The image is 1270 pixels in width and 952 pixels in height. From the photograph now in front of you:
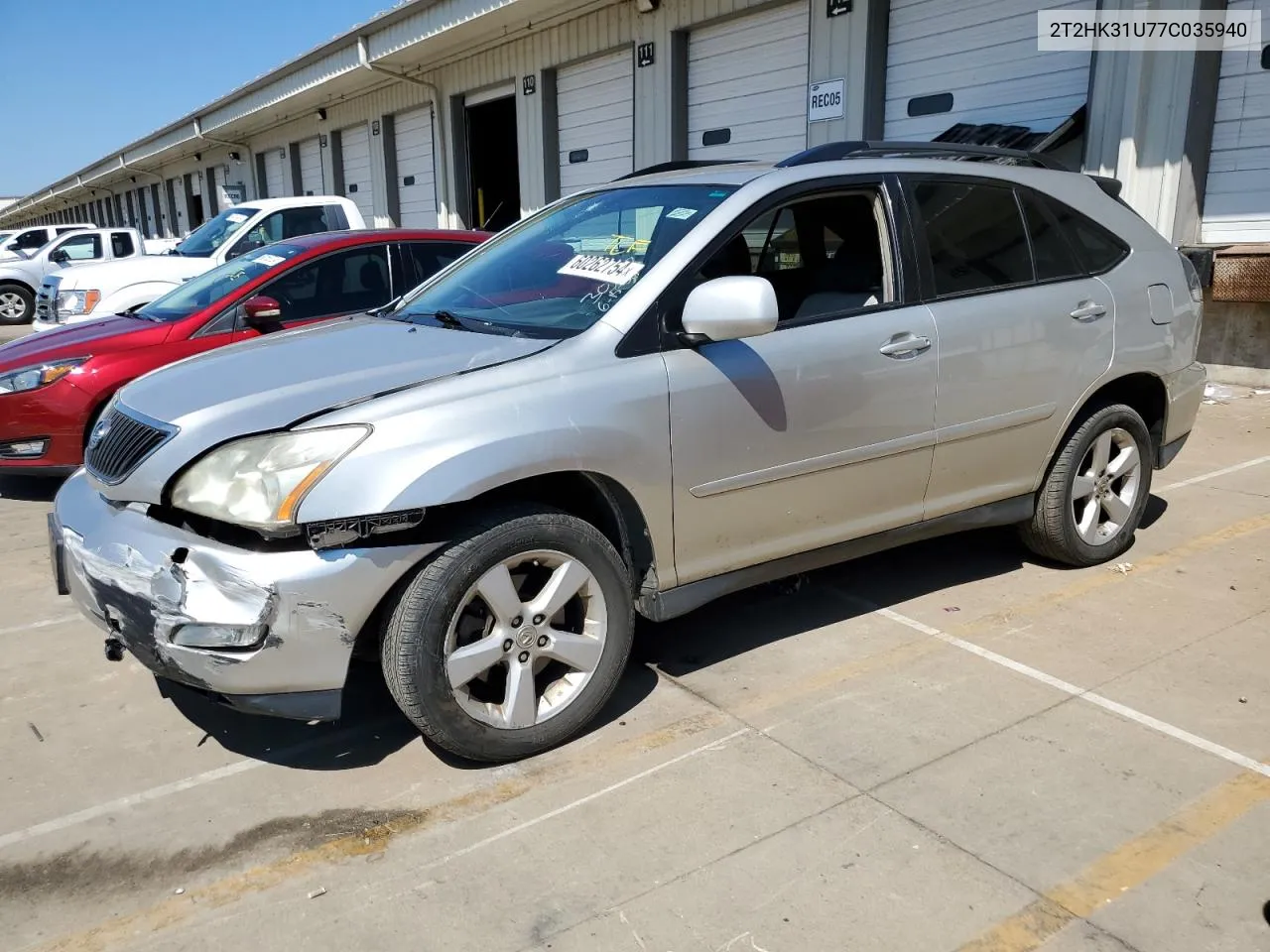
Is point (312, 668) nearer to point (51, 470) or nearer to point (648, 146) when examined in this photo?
point (51, 470)

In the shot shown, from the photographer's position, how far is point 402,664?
279 cm

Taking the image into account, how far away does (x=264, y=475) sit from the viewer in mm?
2746

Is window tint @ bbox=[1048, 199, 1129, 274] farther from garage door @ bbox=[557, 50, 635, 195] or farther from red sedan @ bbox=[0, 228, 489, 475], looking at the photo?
garage door @ bbox=[557, 50, 635, 195]

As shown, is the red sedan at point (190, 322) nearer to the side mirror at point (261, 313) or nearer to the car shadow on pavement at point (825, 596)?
the side mirror at point (261, 313)

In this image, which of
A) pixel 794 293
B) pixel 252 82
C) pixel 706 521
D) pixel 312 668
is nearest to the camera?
pixel 312 668

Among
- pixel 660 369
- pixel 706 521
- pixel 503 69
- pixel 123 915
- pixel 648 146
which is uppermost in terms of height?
pixel 503 69

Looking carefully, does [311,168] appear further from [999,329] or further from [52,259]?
[999,329]

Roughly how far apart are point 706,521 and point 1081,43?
7.90 metres

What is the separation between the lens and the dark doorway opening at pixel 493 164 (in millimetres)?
18422

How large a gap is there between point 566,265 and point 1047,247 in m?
2.08

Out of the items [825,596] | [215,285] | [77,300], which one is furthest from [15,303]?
[825,596]

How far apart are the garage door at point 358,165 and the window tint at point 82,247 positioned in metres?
5.57

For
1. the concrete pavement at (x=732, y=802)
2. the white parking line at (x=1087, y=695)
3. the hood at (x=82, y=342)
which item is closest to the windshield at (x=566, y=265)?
the concrete pavement at (x=732, y=802)

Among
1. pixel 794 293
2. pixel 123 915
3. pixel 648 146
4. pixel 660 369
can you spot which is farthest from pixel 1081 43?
pixel 123 915
